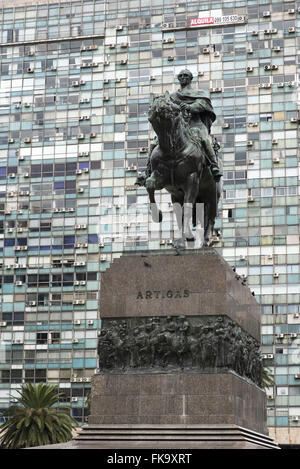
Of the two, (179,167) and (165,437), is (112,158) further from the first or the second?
(165,437)

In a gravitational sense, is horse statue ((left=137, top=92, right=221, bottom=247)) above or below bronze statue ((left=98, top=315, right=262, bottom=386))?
above

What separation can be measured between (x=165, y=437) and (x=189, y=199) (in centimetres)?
667

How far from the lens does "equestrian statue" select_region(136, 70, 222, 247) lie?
23219 millimetres

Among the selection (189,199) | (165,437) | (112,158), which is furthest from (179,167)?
(112,158)

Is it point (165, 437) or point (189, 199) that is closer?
point (165, 437)

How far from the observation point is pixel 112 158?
239 feet

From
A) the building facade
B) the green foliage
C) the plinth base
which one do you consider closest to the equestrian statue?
the plinth base

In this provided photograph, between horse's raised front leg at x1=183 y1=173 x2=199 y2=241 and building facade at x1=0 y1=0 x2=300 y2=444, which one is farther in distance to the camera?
building facade at x1=0 y1=0 x2=300 y2=444

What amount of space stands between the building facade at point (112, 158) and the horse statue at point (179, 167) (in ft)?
135

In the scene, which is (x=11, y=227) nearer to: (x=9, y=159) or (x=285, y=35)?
(x=9, y=159)

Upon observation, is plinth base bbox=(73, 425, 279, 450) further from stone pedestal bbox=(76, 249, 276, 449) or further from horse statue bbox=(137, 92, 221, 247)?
horse statue bbox=(137, 92, 221, 247)

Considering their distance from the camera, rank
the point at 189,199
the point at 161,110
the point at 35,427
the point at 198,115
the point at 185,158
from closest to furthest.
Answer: the point at 161,110 < the point at 185,158 < the point at 189,199 < the point at 198,115 < the point at 35,427

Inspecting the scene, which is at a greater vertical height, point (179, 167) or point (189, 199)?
point (179, 167)
